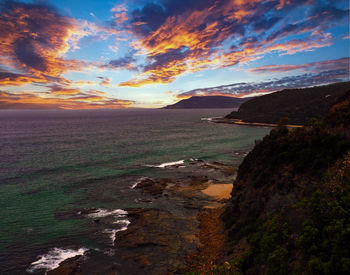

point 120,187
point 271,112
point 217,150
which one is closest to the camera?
point 120,187

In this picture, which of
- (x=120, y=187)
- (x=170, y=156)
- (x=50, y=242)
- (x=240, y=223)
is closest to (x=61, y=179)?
(x=120, y=187)

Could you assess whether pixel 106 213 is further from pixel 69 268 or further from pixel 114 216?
pixel 69 268

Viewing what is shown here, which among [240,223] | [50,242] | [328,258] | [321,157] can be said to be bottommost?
[50,242]

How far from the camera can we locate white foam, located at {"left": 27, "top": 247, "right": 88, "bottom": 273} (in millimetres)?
17969

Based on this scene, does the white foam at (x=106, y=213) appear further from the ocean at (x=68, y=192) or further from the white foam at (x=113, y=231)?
the white foam at (x=113, y=231)

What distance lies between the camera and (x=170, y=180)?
40094mm

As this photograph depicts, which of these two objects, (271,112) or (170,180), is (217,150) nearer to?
(170,180)

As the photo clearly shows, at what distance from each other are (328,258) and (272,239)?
3.60m

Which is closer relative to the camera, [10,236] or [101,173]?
[10,236]

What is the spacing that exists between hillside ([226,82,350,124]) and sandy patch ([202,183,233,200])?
4293 inches

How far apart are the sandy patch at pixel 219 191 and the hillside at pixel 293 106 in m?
109

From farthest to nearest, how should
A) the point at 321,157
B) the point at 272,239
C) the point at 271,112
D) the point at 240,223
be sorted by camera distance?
the point at 271,112 → the point at 240,223 → the point at 321,157 → the point at 272,239

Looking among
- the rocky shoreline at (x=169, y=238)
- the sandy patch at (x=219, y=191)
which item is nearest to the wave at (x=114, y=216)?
the rocky shoreline at (x=169, y=238)

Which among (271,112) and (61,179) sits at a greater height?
(271,112)
